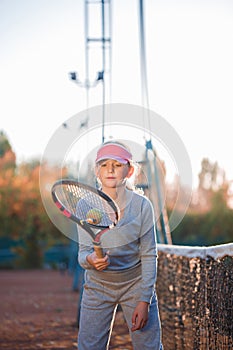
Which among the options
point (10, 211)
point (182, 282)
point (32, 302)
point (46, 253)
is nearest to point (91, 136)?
point (182, 282)

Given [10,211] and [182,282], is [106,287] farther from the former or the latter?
[10,211]

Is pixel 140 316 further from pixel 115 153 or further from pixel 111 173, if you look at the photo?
pixel 115 153

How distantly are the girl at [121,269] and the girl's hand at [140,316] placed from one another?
2 cm

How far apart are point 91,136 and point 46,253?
3241 centimetres

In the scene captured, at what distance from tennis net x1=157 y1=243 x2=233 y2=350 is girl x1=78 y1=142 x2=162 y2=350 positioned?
72 centimetres

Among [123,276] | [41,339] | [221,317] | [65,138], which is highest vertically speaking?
[65,138]

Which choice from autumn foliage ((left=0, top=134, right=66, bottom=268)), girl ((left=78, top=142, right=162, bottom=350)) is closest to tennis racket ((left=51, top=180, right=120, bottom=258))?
girl ((left=78, top=142, right=162, bottom=350))

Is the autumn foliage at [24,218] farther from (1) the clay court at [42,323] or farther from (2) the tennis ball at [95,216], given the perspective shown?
(2) the tennis ball at [95,216]

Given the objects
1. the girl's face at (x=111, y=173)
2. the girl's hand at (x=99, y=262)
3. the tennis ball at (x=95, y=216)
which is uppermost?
the girl's face at (x=111, y=173)

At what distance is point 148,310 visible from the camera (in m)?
3.71

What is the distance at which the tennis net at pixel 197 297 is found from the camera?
14.5 ft

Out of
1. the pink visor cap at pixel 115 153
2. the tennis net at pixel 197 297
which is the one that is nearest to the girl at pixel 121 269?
the pink visor cap at pixel 115 153

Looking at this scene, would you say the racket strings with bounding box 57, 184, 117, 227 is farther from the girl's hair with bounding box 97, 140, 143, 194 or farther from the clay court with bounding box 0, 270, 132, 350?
the clay court with bounding box 0, 270, 132, 350

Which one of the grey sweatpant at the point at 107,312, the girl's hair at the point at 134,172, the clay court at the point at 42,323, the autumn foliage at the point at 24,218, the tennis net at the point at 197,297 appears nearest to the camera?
the grey sweatpant at the point at 107,312
